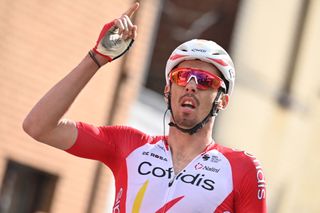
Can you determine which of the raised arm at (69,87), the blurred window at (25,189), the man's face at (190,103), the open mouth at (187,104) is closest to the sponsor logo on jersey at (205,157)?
the man's face at (190,103)

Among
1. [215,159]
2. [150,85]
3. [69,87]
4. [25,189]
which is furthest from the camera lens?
[150,85]

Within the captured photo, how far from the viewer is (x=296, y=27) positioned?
2117cm

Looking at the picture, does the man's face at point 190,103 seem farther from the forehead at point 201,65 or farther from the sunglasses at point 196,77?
the forehead at point 201,65

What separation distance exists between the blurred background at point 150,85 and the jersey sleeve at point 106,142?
7.26m

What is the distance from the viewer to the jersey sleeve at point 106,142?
6.77 metres

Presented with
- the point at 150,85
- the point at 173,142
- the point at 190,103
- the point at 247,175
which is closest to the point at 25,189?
the point at 150,85

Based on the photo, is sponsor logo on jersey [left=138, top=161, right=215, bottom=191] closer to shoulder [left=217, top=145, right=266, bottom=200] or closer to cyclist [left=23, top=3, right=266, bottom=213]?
cyclist [left=23, top=3, right=266, bottom=213]

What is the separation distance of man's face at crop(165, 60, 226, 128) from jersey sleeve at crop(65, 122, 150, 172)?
1.08 ft

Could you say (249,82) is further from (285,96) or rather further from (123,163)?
(123,163)

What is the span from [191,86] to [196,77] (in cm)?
8

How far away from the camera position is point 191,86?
673 centimetres

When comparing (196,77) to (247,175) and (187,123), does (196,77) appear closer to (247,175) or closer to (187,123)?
(187,123)

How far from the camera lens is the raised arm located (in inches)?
258

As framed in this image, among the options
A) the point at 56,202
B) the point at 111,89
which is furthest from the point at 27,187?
the point at 111,89
